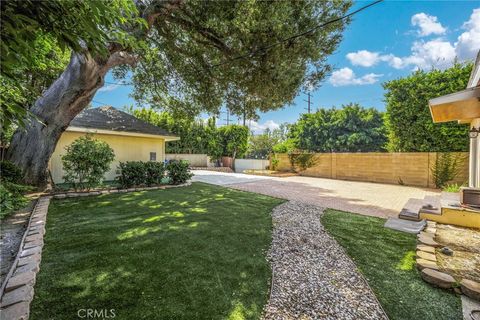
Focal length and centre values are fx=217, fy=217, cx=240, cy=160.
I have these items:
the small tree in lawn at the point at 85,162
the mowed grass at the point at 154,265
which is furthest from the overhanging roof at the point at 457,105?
the small tree in lawn at the point at 85,162

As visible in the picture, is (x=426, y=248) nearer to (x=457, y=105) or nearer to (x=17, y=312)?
(x=457, y=105)

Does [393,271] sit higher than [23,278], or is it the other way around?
[23,278]

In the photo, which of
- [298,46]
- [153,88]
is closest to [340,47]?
[298,46]

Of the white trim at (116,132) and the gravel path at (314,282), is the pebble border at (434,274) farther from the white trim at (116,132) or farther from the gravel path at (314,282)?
the white trim at (116,132)

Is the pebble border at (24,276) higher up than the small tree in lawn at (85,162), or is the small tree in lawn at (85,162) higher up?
the small tree in lawn at (85,162)

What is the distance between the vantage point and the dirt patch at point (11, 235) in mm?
2874

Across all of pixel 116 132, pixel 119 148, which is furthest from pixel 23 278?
pixel 119 148

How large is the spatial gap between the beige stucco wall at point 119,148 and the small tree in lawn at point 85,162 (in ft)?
9.38

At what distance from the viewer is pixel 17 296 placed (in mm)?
2107

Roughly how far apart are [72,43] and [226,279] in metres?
2.80

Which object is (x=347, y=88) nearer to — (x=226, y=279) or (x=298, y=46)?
(x=298, y=46)

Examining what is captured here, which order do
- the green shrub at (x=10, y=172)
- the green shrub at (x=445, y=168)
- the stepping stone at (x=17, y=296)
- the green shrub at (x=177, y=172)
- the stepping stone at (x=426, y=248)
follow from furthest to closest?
the green shrub at (x=445, y=168), the green shrub at (x=177, y=172), the green shrub at (x=10, y=172), the stepping stone at (x=426, y=248), the stepping stone at (x=17, y=296)

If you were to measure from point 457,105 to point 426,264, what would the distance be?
3.57 meters

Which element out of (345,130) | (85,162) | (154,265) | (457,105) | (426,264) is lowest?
(426,264)
